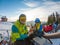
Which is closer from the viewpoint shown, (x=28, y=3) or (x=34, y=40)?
(x=34, y=40)

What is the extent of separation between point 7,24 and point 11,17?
0.37 ft

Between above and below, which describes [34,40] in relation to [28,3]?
below

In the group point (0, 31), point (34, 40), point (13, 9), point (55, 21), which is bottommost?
point (34, 40)

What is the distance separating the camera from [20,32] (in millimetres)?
1413

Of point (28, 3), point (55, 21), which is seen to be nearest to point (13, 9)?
point (28, 3)

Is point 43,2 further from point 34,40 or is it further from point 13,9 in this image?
point 34,40

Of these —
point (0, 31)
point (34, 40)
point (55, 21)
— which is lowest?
point (34, 40)

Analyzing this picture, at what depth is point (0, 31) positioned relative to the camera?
5.22ft

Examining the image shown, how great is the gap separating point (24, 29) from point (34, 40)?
0.64 feet

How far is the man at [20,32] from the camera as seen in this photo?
1413 millimetres

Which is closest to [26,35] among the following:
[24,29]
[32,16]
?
[24,29]

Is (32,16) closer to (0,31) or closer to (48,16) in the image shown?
(48,16)

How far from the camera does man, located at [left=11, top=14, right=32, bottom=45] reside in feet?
4.63

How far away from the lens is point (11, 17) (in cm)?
162
